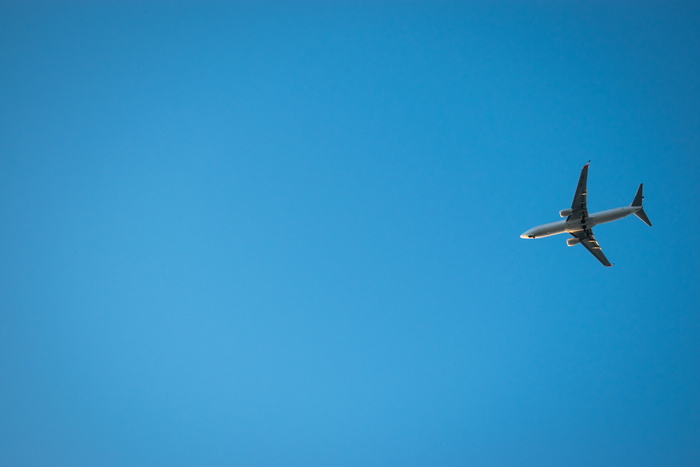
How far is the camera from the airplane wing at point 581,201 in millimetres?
64688

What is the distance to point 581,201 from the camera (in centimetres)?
6525

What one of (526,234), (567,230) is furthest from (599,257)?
(526,234)

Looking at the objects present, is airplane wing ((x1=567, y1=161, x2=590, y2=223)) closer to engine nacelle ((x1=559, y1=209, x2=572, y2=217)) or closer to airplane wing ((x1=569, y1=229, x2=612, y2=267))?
engine nacelle ((x1=559, y1=209, x2=572, y2=217))

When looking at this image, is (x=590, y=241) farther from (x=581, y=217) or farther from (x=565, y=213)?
(x=565, y=213)

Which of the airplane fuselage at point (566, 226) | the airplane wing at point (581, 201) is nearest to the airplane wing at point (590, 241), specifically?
the airplane fuselage at point (566, 226)

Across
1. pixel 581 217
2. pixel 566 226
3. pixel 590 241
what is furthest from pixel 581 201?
pixel 590 241

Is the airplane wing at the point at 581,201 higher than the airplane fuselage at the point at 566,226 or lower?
higher

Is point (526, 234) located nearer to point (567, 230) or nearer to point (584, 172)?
point (567, 230)

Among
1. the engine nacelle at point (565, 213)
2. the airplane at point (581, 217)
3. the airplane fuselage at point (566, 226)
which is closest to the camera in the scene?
the airplane at point (581, 217)

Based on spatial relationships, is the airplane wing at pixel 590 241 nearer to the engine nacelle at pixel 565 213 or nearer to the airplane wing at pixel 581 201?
the airplane wing at pixel 581 201

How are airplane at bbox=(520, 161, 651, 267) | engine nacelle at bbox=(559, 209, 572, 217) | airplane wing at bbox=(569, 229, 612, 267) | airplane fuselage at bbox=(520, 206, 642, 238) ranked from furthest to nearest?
airplane wing at bbox=(569, 229, 612, 267) → engine nacelle at bbox=(559, 209, 572, 217) → airplane fuselage at bbox=(520, 206, 642, 238) → airplane at bbox=(520, 161, 651, 267)

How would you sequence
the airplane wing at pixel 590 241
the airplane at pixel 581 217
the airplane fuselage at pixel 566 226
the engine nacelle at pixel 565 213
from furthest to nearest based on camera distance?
the airplane wing at pixel 590 241, the engine nacelle at pixel 565 213, the airplane fuselage at pixel 566 226, the airplane at pixel 581 217

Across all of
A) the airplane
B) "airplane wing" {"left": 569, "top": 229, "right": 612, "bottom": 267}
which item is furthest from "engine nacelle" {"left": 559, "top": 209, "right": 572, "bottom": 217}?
"airplane wing" {"left": 569, "top": 229, "right": 612, "bottom": 267}

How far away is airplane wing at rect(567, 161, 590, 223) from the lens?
212ft
